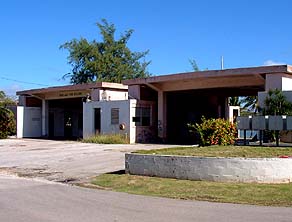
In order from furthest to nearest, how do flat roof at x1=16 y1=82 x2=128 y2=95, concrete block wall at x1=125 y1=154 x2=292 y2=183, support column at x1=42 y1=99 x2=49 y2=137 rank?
1. support column at x1=42 y1=99 x2=49 y2=137
2. flat roof at x1=16 y1=82 x2=128 y2=95
3. concrete block wall at x1=125 y1=154 x2=292 y2=183

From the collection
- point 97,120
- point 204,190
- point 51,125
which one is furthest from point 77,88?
point 204,190

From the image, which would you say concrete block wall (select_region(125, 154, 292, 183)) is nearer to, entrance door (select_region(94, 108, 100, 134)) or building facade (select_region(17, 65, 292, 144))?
building facade (select_region(17, 65, 292, 144))

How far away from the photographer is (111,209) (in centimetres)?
955

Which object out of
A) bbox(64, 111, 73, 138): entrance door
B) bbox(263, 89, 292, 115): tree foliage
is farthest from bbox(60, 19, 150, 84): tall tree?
bbox(263, 89, 292, 115): tree foliage

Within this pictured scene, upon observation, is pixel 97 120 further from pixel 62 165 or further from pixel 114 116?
pixel 62 165

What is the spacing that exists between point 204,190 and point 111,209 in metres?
3.34

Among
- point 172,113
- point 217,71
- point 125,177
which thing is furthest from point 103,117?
point 125,177

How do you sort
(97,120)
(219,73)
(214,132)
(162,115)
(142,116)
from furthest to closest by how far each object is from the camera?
1. (97,120)
2. (142,116)
3. (162,115)
4. (219,73)
5. (214,132)

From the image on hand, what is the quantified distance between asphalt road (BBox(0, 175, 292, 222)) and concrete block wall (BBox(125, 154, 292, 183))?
8.80 ft

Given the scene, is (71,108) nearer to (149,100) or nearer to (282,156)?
(149,100)

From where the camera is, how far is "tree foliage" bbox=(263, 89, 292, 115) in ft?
83.4

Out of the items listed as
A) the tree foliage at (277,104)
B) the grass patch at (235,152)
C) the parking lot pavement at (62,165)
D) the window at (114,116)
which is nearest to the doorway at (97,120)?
the window at (114,116)

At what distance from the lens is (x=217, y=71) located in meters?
29.6

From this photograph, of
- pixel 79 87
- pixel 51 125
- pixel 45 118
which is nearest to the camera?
pixel 79 87
